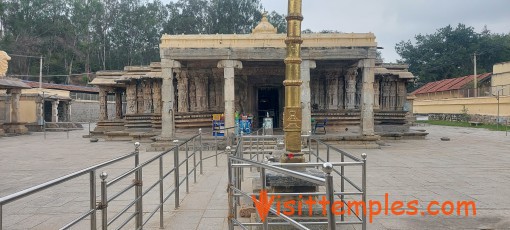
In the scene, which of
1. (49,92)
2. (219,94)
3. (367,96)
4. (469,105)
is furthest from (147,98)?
(469,105)

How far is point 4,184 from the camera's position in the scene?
764 cm

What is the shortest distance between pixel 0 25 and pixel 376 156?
173 feet

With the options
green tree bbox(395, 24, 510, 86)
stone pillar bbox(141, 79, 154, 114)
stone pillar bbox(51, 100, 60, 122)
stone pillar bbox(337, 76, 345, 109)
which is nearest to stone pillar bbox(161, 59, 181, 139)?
stone pillar bbox(141, 79, 154, 114)

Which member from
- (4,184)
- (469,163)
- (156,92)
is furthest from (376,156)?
(156,92)

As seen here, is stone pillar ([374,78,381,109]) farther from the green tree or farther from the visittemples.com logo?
the green tree

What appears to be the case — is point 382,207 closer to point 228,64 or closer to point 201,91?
point 228,64

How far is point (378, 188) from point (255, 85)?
37.4 feet

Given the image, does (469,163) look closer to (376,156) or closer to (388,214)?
(376,156)

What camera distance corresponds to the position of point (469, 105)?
3312cm

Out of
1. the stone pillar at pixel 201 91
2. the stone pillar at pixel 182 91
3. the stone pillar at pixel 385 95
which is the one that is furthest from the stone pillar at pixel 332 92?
the stone pillar at pixel 182 91

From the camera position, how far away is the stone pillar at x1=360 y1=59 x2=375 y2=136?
1330cm

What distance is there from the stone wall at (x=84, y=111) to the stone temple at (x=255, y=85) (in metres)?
16.5

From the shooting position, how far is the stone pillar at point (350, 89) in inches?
669

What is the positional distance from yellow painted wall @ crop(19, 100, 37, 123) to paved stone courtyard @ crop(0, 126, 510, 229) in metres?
18.4
